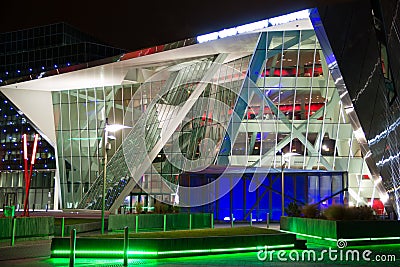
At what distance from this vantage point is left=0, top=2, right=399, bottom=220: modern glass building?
3872 cm

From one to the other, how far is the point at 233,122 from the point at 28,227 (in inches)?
849

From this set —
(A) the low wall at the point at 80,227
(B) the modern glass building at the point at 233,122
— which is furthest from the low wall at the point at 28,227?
(B) the modern glass building at the point at 233,122

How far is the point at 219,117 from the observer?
1635 inches

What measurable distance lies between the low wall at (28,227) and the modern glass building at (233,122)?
14.9 metres

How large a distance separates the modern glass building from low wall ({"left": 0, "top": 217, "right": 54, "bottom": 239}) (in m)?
14.9

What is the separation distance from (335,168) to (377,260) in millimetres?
22923

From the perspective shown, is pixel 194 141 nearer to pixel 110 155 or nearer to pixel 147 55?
pixel 147 55

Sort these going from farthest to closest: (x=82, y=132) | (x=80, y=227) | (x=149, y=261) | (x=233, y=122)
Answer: (x=82, y=132), (x=233, y=122), (x=80, y=227), (x=149, y=261)

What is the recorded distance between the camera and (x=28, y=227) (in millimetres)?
20812

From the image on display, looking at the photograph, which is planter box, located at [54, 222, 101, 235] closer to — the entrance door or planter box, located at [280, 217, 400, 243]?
planter box, located at [280, 217, 400, 243]

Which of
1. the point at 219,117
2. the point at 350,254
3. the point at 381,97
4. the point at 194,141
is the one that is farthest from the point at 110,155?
the point at 350,254

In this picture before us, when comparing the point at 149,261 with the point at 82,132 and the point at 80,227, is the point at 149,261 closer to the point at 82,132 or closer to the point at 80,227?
the point at 80,227

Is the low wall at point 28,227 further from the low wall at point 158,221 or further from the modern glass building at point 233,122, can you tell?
the modern glass building at point 233,122

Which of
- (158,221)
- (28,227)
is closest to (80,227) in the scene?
(158,221)
